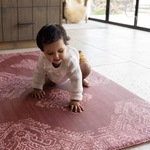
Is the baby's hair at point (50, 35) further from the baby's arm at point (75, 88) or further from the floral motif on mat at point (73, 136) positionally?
the floral motif on mat at point (73, 136)

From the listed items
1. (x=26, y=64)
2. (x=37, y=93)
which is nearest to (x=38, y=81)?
(x=37, y=93)

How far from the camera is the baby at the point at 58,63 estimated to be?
109 cm

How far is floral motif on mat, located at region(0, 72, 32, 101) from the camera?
136 cm

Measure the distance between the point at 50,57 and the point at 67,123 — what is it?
13.0 inches

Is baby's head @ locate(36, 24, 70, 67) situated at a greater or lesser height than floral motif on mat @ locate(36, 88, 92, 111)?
greater

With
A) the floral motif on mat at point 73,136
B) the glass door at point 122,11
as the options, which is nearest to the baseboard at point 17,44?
the floral motif on mat at point 73,136

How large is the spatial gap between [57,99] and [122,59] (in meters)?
1.09

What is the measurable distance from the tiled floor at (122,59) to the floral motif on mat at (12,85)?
0.62 m

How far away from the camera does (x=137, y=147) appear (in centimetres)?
93

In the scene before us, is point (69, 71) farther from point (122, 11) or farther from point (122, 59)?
point (122, 11)

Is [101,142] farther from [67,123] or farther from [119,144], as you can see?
[67,123]

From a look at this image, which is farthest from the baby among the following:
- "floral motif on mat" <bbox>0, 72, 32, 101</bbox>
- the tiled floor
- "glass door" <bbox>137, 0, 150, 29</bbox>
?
"glass door" <bbox>137, 0, 150, 29</bbox>

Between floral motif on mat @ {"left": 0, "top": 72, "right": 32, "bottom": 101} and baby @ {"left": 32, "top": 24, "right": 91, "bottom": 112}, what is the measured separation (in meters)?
0.13

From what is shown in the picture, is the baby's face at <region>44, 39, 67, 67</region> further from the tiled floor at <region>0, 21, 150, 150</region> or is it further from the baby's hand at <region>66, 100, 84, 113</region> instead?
the tiled floor at <region>0, 21, 150, 150</region>
